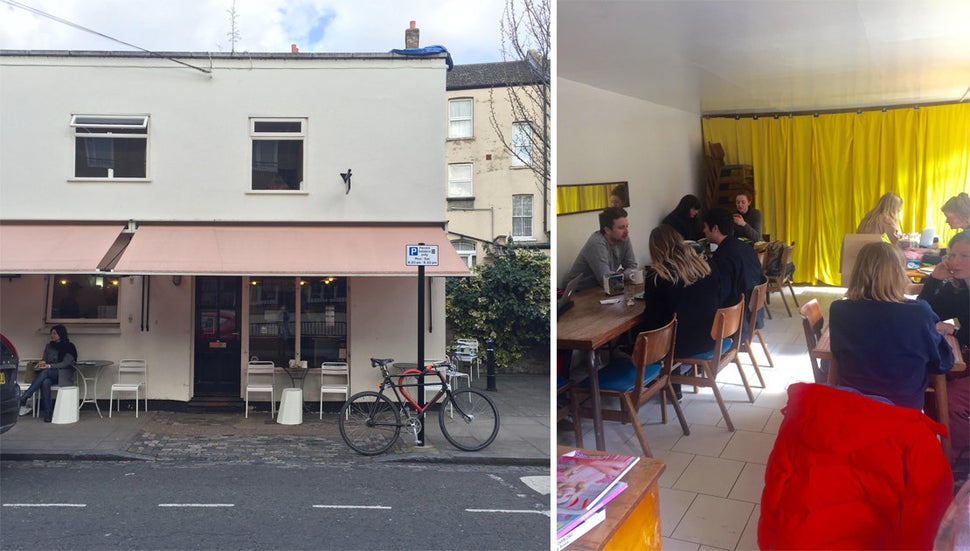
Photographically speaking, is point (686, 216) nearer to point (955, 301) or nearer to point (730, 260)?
point (730, 260)

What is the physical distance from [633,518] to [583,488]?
0.16m

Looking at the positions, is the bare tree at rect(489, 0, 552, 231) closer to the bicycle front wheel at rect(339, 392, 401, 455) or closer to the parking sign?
the parking sign

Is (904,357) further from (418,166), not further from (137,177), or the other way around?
(137,177)

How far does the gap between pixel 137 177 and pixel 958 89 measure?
10.3ft

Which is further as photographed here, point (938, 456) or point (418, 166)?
point (418, 166)

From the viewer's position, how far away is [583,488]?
128 cm

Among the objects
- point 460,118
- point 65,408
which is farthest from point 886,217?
point 65,408

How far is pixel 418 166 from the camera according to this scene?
9.23ft

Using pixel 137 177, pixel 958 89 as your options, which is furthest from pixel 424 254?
pixel 958 89

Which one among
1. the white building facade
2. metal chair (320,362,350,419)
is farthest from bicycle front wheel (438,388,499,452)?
metal chair (320,362,350,419)

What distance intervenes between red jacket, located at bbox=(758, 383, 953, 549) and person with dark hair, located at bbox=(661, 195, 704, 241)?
1.94 metres

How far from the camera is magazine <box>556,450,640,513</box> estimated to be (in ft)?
4.09

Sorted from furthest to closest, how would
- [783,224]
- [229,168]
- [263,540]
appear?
[783,224]
[229,168]
[263,540]

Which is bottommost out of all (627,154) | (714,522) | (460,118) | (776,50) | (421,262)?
(714,522)
